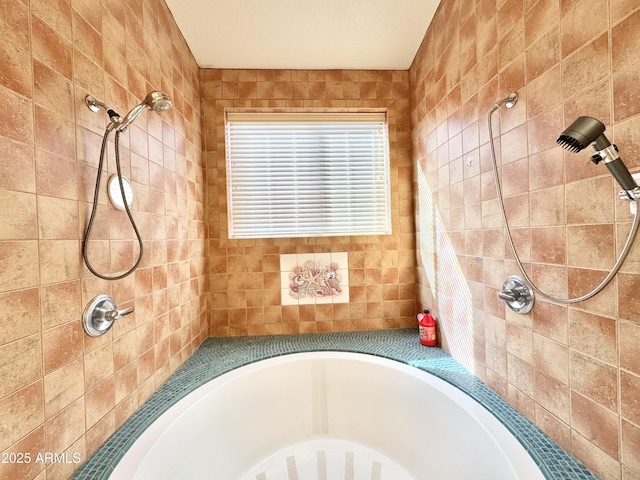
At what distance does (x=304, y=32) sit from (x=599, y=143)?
1.51 metres

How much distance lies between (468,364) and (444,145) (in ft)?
3.63

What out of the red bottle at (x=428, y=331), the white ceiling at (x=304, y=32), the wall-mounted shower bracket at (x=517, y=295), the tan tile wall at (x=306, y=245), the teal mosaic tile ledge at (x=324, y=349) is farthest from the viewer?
the tan tile wall at (x=306, y=245)

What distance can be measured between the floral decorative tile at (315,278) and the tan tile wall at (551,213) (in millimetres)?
730

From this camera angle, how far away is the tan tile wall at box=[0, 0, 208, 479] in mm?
624

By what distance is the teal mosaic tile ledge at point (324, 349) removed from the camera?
763mm

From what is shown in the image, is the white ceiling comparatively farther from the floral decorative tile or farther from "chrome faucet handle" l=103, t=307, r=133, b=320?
"chrome faucet handle" l=103, t=307, r=133, b=320

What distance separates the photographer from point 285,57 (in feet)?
5.48

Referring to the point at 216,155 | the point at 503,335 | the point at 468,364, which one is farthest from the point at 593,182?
the point at 216,155

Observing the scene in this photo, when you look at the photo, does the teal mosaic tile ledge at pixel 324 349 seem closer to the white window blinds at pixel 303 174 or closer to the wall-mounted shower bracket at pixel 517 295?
the wall-mounted shower bracket at pixel 517 295

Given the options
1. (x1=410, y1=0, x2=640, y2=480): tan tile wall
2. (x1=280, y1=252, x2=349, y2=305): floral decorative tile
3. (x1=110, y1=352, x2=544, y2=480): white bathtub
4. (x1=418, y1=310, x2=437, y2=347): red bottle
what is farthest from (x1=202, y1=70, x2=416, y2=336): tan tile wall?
(x1=410, y1=0, x2=640, y2=480): tan tile wall

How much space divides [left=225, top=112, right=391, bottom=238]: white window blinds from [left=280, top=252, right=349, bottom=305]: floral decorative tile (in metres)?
0.17

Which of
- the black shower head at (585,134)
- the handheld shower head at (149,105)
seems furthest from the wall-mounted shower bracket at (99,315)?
the black shower head at (585,134)

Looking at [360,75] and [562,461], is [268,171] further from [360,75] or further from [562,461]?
[562,461]

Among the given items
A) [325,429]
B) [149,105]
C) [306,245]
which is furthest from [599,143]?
[325,429]
